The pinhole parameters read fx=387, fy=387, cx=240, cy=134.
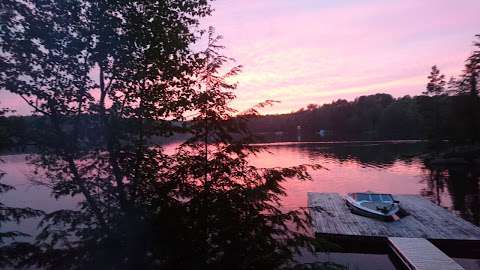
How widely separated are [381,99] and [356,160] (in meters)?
121

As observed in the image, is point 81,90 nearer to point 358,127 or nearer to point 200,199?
point 200,199

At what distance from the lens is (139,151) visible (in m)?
7.02

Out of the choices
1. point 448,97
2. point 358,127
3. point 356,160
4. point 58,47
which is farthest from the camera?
point 358,127

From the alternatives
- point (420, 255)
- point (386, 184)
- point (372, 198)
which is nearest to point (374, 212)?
point (372, 198)

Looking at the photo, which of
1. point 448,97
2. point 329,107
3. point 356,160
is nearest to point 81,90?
point 356,160

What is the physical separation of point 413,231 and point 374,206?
3.81m

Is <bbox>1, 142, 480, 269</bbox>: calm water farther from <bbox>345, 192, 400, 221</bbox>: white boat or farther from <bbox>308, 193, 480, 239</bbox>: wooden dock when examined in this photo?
<bbox>345, 192, 400, 221</bbox>: white boat

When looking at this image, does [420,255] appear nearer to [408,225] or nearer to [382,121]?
[408,225]

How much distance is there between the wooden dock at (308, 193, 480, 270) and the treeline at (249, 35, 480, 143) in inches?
309

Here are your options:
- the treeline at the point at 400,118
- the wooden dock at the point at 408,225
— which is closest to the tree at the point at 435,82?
the treeline at the point at 400,118

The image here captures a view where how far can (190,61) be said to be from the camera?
304 inches

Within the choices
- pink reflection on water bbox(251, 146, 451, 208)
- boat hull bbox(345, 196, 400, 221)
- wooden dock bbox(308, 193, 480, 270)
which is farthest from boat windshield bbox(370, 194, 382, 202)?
pink reflection on water bbox(251, 146, 451, 208)

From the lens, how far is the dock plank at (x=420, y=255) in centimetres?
1598

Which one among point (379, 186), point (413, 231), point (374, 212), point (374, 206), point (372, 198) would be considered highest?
point (372, 198)
